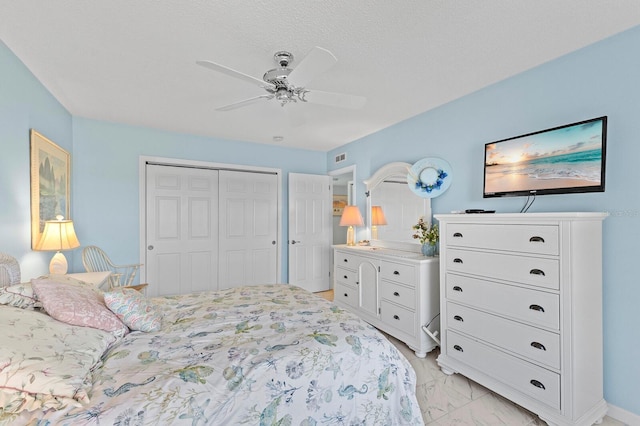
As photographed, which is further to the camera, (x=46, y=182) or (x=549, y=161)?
(x=46, y=182)

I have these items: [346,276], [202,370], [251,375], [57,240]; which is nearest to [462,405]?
[251,375]

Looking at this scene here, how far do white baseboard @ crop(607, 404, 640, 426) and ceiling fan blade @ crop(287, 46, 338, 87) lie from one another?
2767 mm

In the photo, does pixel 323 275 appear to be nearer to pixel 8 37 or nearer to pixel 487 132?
pixel 487 132

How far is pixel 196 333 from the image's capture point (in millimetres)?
1605

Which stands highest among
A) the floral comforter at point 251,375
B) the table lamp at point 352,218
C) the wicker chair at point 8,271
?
the table lamp at point 352,218

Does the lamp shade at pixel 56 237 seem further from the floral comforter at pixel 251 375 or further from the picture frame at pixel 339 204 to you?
the picture frame at pixel 339 204

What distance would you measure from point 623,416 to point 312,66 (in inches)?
113

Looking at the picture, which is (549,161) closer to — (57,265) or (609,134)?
(609,134)

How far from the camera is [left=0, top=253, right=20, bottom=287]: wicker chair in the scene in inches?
65.9

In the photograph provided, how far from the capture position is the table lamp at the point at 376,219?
383cm

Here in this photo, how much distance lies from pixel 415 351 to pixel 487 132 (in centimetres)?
212

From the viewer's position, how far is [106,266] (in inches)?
141

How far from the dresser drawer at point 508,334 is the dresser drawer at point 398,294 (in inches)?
16.7

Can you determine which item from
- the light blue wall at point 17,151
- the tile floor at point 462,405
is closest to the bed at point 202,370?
the tile floor at point 462,405
